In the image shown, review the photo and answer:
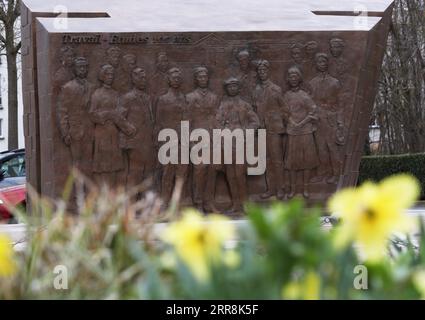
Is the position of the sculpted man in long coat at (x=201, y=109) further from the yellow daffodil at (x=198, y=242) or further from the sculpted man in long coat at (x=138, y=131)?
the yellow daffodil at (x=198, y=242)

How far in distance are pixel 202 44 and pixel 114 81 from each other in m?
1.13

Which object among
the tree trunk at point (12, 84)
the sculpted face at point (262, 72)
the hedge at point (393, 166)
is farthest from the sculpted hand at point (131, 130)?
the tree trunk at point (12, 84)

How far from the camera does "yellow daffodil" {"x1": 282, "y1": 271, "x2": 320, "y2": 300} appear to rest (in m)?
1.70

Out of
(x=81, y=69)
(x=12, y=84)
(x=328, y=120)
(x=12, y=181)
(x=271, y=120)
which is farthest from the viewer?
(x=12, y=84)

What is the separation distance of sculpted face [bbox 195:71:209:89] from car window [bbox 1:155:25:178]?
6.28m

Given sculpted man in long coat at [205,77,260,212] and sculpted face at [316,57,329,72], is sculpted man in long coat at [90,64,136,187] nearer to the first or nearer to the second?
sculpted man in long coat at [205,77,260,212]

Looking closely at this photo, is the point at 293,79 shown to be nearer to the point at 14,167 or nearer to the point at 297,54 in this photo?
the point at 297,54

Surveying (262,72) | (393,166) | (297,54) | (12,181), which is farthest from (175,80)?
(393,166)

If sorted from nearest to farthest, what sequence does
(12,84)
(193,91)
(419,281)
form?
(419,281), (193,91), (12,84)

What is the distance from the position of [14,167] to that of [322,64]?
7.51m

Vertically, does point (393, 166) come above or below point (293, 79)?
below

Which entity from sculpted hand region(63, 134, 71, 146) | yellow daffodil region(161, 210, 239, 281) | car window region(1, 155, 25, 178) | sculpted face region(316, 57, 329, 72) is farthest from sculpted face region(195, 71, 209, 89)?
yellow daffodil region(161, 210, 239, 281)

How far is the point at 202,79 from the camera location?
31.7 feet

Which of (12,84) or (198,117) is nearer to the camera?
(198,117)
